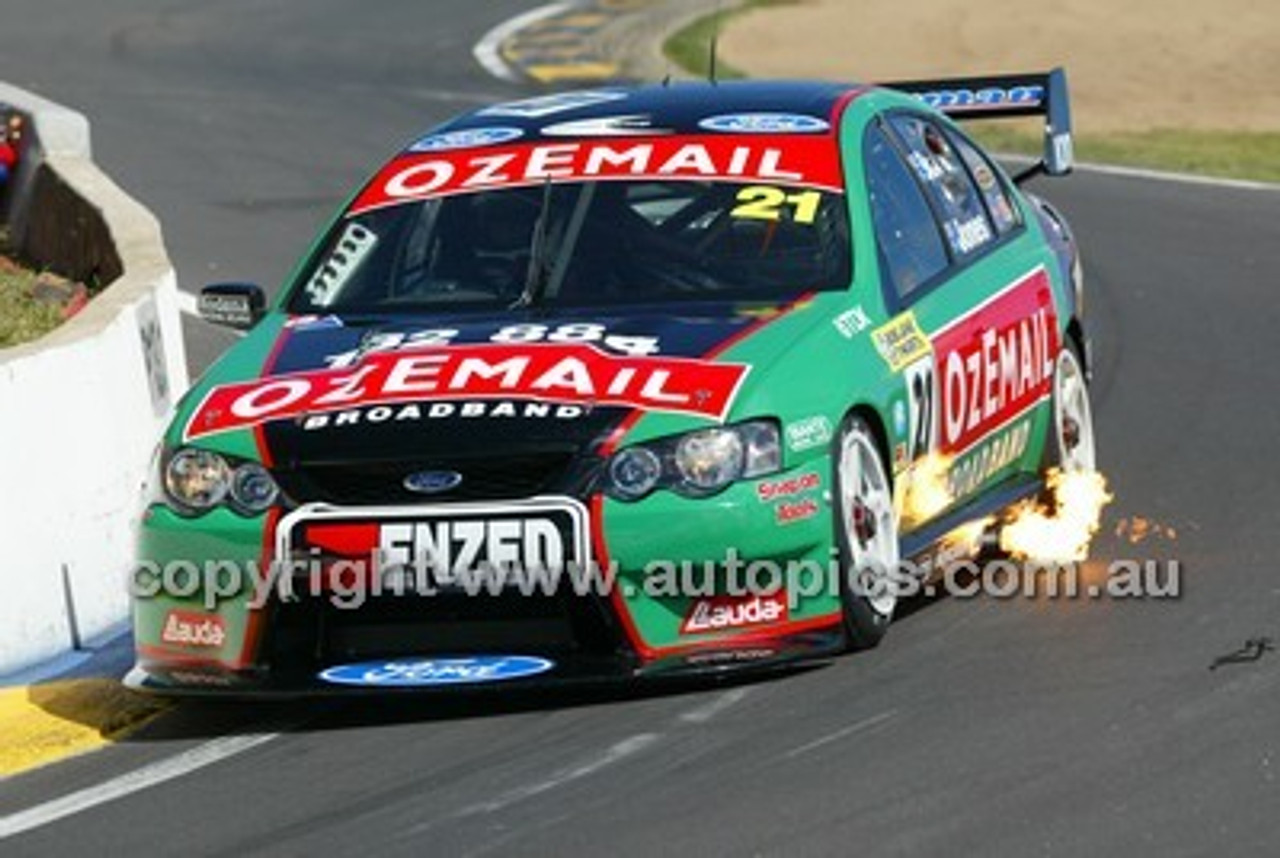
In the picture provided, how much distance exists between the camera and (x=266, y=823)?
7.52m

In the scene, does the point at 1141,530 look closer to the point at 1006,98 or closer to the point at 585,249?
the point at 585,249

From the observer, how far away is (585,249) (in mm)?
9477

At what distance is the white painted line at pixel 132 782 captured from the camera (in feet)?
25.7

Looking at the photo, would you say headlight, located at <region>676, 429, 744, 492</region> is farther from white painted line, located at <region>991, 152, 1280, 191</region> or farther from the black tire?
white painted line, located at <region>991, 152, 1280, 191</region>

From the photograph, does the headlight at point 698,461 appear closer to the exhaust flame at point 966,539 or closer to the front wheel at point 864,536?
the front wheel at point 864,536

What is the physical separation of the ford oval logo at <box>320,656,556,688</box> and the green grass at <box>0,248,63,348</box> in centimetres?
432

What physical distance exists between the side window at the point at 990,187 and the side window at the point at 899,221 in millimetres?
Answer: 479

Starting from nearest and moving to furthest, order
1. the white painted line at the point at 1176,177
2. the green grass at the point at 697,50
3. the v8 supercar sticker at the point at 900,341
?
the v8 supercar sticker at the point at 900,341
the white painted line at the point at 1176,177
the green grass at the point at 697,50

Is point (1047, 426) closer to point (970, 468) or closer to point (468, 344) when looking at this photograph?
point (970, 468)

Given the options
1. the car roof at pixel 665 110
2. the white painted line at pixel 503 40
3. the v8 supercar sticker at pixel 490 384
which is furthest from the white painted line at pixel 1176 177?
the v8 supercar sticker at pixel 490 384

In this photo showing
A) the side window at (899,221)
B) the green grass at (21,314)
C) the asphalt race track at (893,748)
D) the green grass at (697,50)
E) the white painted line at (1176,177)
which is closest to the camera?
the asphalt race track at (893,748)

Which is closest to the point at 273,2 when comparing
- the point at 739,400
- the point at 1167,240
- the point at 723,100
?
the point at 1167,240

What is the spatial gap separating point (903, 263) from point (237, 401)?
197 cm

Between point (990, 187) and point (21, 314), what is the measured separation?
413 cm
